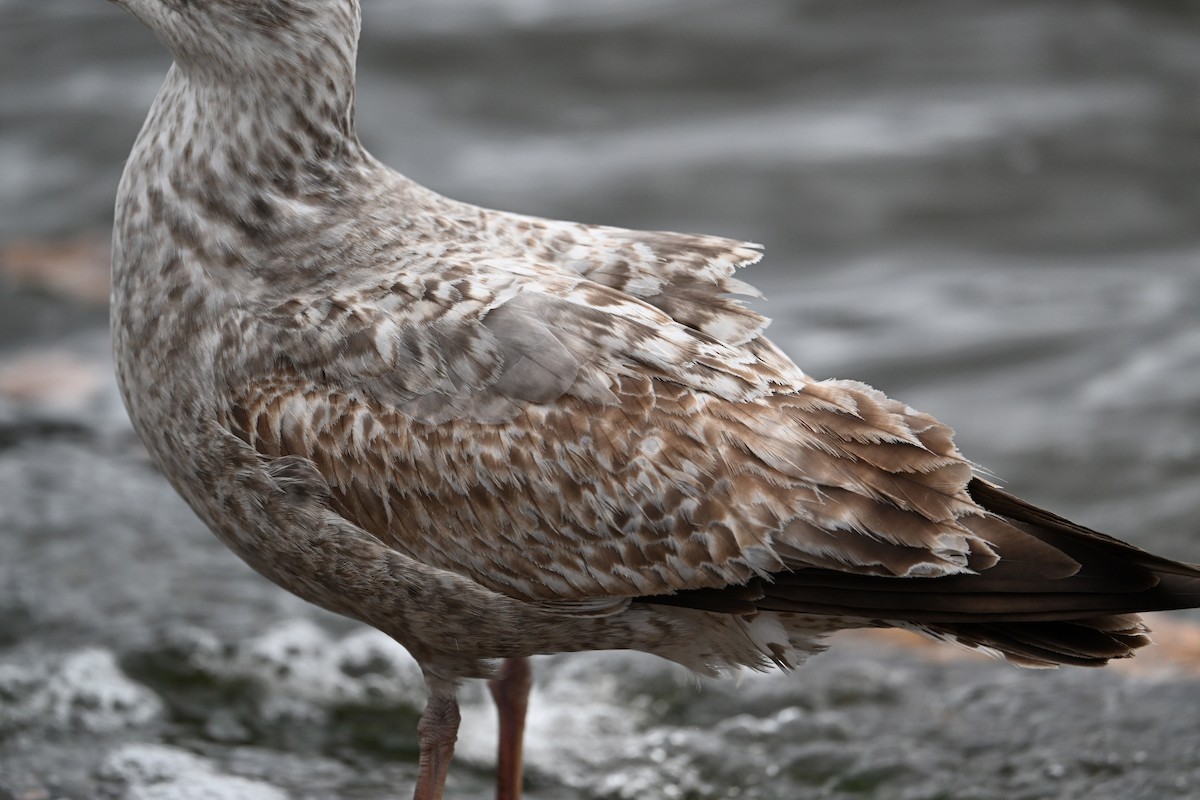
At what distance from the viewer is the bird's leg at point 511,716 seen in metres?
5.57

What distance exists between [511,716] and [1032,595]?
6.96 feet

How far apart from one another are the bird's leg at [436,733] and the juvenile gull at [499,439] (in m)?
0.01

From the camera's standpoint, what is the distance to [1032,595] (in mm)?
4277

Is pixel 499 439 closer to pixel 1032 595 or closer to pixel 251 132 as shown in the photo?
pixel 251 132

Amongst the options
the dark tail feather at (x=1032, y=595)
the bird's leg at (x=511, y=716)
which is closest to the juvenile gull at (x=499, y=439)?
the dark tail feather at (x=1032, y=595)

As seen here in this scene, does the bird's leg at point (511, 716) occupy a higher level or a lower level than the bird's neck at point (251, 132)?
lower

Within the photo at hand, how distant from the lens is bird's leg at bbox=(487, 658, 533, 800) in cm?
557

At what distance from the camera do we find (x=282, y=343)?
180 inches

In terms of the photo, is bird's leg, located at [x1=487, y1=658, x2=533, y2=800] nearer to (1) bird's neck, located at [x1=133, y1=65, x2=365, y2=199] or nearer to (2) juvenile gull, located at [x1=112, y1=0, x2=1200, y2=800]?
(2) juvenile gull, located at [x1=112, y1=0, x2=1200, y2=800]

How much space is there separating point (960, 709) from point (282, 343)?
3.35 metres

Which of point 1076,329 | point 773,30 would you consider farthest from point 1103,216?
point 773,30

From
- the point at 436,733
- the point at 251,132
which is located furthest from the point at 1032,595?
the point at 251,132

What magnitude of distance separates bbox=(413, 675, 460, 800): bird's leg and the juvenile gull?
0.5 inches

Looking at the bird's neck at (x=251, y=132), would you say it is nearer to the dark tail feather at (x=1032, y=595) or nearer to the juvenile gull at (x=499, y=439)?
the juvenile gull at (x=499, y=439)
